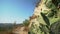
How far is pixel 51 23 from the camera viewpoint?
14.7 ft

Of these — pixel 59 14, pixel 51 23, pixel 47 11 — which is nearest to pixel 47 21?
pixel 51 23

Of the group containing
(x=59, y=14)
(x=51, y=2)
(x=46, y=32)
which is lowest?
(x=46, y=32)

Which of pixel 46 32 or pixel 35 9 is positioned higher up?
pixel 35 9

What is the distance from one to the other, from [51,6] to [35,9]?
9.17 feet

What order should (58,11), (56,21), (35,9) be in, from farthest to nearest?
(35,9) < (58,11) < (56,21)

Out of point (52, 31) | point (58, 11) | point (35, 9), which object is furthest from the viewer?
point (35, 9)

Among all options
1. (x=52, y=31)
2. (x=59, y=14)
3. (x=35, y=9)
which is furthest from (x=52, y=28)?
(x=35, y=9)

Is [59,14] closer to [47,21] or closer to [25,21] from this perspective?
[47,21]

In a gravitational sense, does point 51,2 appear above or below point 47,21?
above

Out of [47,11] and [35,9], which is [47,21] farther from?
[35,9]

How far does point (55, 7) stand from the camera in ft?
16.1

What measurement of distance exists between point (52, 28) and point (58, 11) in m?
0.85

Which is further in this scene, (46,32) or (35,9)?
(35,9)

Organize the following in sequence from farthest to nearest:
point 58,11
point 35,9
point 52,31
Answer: point 35,9 → point 58,11 → point 52,31
